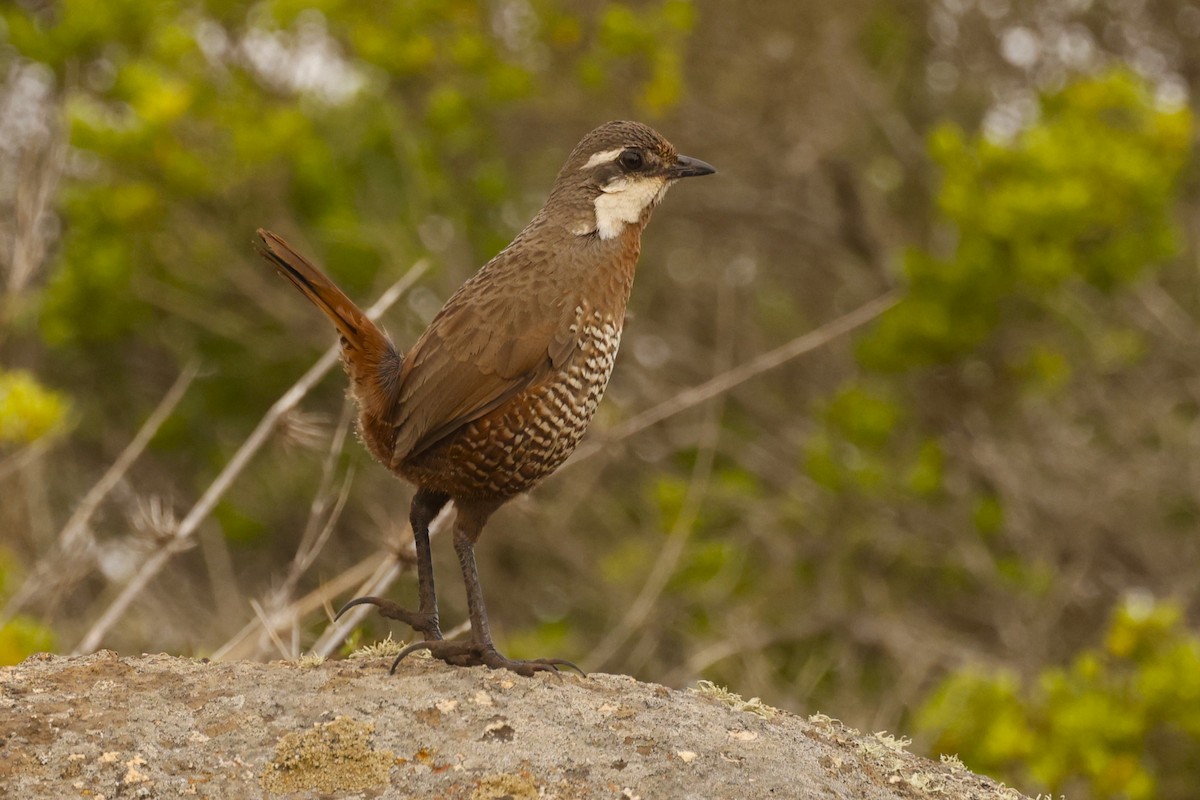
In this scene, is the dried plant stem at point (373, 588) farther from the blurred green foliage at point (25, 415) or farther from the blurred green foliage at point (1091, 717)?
the blurred green foliage at point (1091, 717)

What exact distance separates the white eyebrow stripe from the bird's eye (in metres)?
0.02

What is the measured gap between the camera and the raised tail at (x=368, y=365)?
4.70 meters

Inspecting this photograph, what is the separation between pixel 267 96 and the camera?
12031 mm

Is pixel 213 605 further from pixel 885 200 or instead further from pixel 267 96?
pixel 885 200

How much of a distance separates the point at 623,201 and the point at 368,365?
901 mm

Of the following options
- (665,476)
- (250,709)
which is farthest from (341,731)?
(665,476)

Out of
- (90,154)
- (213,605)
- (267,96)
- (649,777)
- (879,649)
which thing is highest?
(267,96)

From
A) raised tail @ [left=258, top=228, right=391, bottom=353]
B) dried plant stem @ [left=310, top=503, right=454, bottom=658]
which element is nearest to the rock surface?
dried plant stem @ [left=310, top=503, right=454, bottom=658]

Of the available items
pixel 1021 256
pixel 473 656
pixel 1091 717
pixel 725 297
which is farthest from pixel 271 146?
pixel 473 656

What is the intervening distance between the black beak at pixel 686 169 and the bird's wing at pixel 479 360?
0.74 m

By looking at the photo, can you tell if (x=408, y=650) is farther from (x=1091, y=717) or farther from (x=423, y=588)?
(x=1091, y=717)

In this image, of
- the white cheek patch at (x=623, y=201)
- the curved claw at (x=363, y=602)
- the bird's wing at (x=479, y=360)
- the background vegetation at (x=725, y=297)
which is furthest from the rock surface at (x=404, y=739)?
the background vegetation at (x=725, y=297)

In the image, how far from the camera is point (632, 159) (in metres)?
5.06

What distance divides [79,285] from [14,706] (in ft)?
26.5
